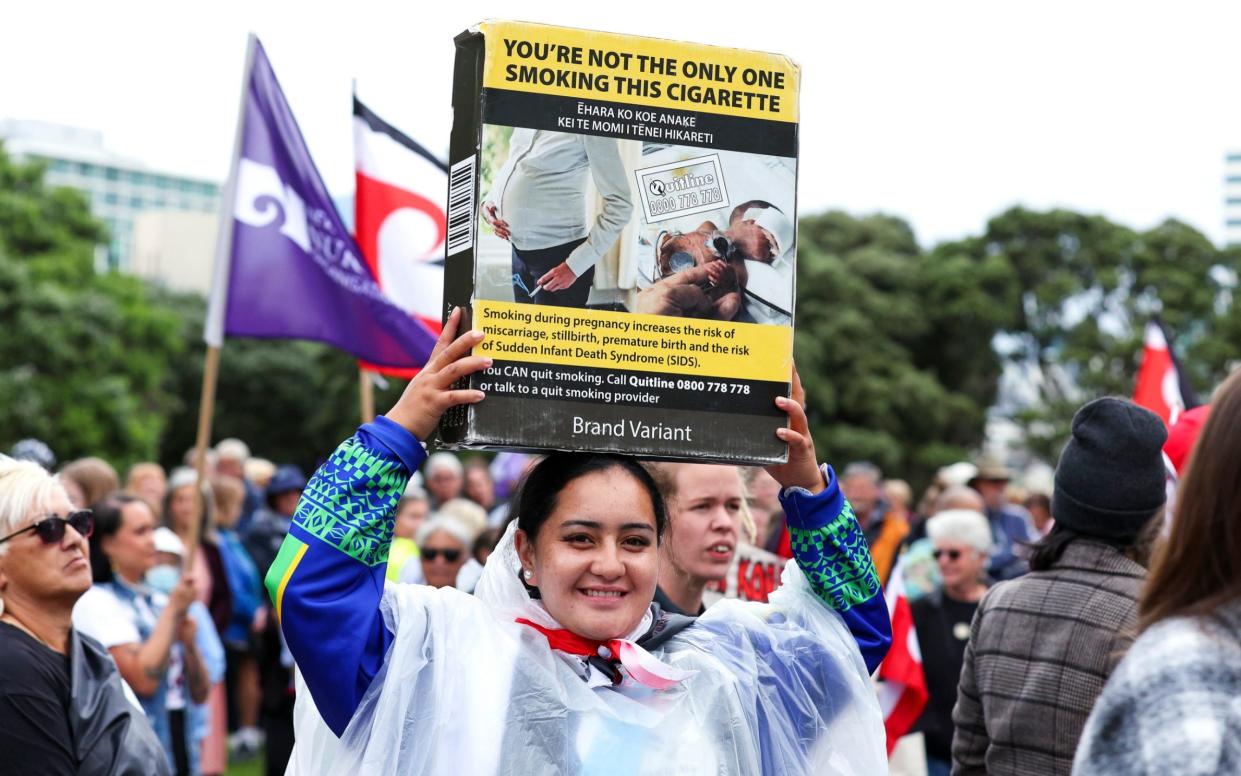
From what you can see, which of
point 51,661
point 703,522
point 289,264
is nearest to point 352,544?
point 51,661

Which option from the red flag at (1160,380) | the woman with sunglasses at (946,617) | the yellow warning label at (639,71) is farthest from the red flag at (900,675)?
the yellow warning label at (639,71)

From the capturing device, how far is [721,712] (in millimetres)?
2957

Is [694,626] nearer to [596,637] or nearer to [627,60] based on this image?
[596,637]

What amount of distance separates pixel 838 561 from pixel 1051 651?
0.89m

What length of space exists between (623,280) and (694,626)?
2.86 feet

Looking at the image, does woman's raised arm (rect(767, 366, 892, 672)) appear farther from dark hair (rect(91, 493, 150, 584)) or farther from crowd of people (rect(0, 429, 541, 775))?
dark hair (rect(91, 493, 150, 584))

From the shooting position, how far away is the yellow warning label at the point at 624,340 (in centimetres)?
270

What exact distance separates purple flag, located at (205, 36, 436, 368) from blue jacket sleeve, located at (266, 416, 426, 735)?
4.24 m

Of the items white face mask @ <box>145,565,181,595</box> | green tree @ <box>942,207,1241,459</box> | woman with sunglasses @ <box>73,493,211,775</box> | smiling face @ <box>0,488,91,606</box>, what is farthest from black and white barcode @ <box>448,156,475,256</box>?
green tree @ <box>942,207,1241,459</box>

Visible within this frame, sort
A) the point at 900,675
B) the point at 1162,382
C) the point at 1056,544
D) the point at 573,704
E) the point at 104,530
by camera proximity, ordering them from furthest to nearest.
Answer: the point at 1162,382 < the point at 104,530 < the point at 900,675 < the point at 1056,544 < the point at 573,704

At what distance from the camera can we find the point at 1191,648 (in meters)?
1.98

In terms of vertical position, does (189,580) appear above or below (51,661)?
above

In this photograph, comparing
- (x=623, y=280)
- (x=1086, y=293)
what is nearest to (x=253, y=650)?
(x=623, y=280)

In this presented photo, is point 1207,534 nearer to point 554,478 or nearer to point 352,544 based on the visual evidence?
point 554,478
